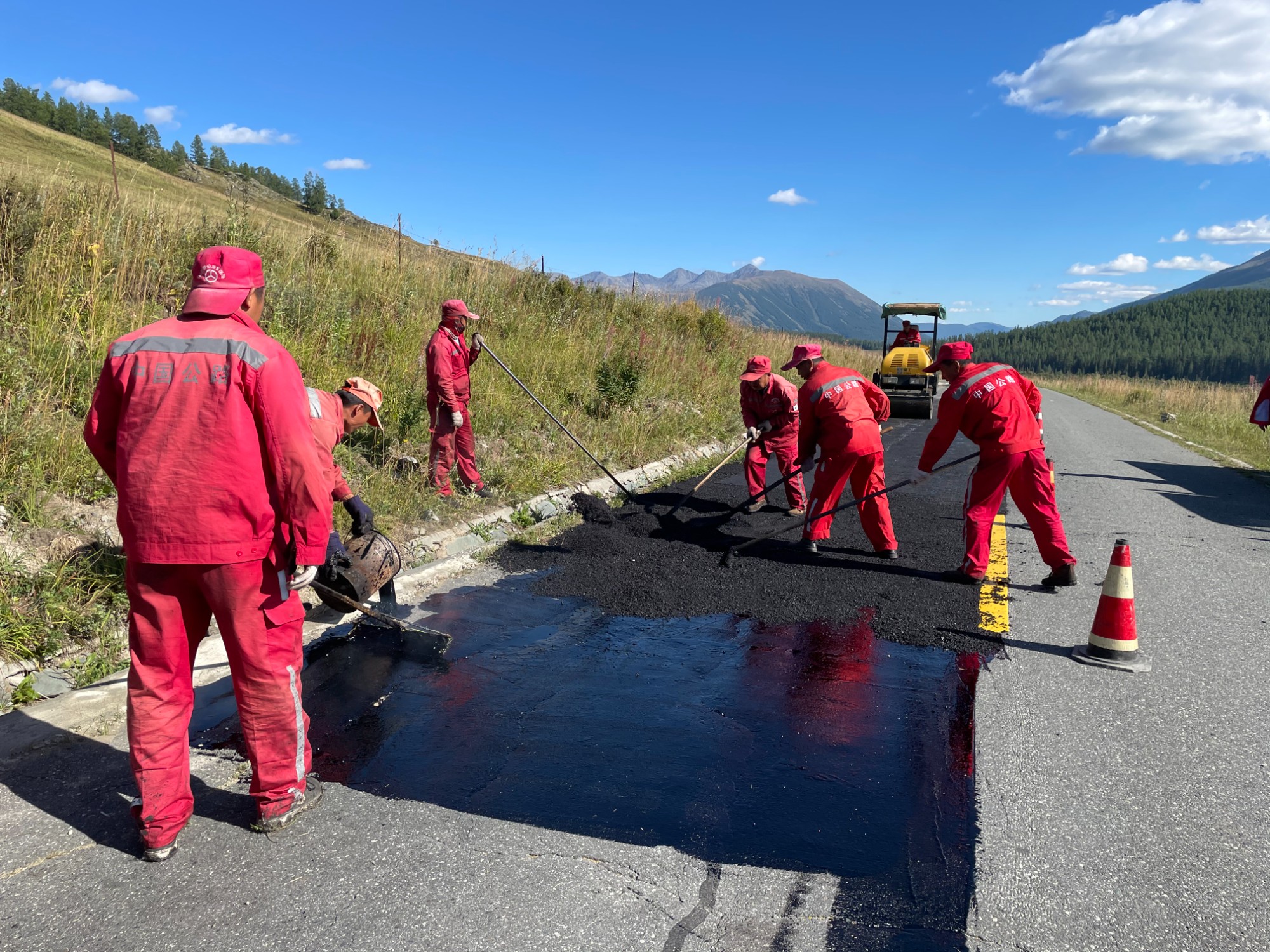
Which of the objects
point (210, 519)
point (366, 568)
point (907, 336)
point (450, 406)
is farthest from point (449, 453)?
point (907, 336)

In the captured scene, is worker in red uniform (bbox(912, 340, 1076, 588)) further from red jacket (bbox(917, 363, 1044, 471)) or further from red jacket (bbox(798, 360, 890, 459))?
red jacket (bbox(798, 360, 890, 459))

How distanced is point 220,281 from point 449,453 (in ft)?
16.7

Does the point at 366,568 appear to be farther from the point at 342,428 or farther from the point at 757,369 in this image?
the point at 757,369

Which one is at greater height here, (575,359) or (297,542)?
(575,359)

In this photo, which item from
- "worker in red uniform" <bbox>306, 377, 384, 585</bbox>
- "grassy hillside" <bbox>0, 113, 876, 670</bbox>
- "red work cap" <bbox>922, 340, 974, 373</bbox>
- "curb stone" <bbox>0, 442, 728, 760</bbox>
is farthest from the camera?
"red work cap" <bbox>922, 340, 974, 373</bbox>

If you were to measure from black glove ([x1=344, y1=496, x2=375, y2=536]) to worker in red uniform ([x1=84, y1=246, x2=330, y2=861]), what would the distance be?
1.39 metres

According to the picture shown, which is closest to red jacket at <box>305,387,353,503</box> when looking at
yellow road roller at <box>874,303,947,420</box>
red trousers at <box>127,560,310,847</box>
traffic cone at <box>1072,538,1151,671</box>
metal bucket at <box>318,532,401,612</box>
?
metal bucket at <box>318,532,401,612</box>

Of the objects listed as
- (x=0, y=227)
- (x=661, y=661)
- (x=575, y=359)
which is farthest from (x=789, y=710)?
(x=575, y=359)

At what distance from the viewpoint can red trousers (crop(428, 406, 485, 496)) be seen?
7781mm

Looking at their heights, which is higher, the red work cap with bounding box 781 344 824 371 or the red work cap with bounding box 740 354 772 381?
the red work cap with bounding box 781 344 824 371

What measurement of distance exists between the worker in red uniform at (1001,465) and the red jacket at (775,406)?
2.42 meters

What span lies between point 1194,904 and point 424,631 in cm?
362

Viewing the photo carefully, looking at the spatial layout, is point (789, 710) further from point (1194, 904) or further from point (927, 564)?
point (927, 564)

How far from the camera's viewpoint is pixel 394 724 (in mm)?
3676
